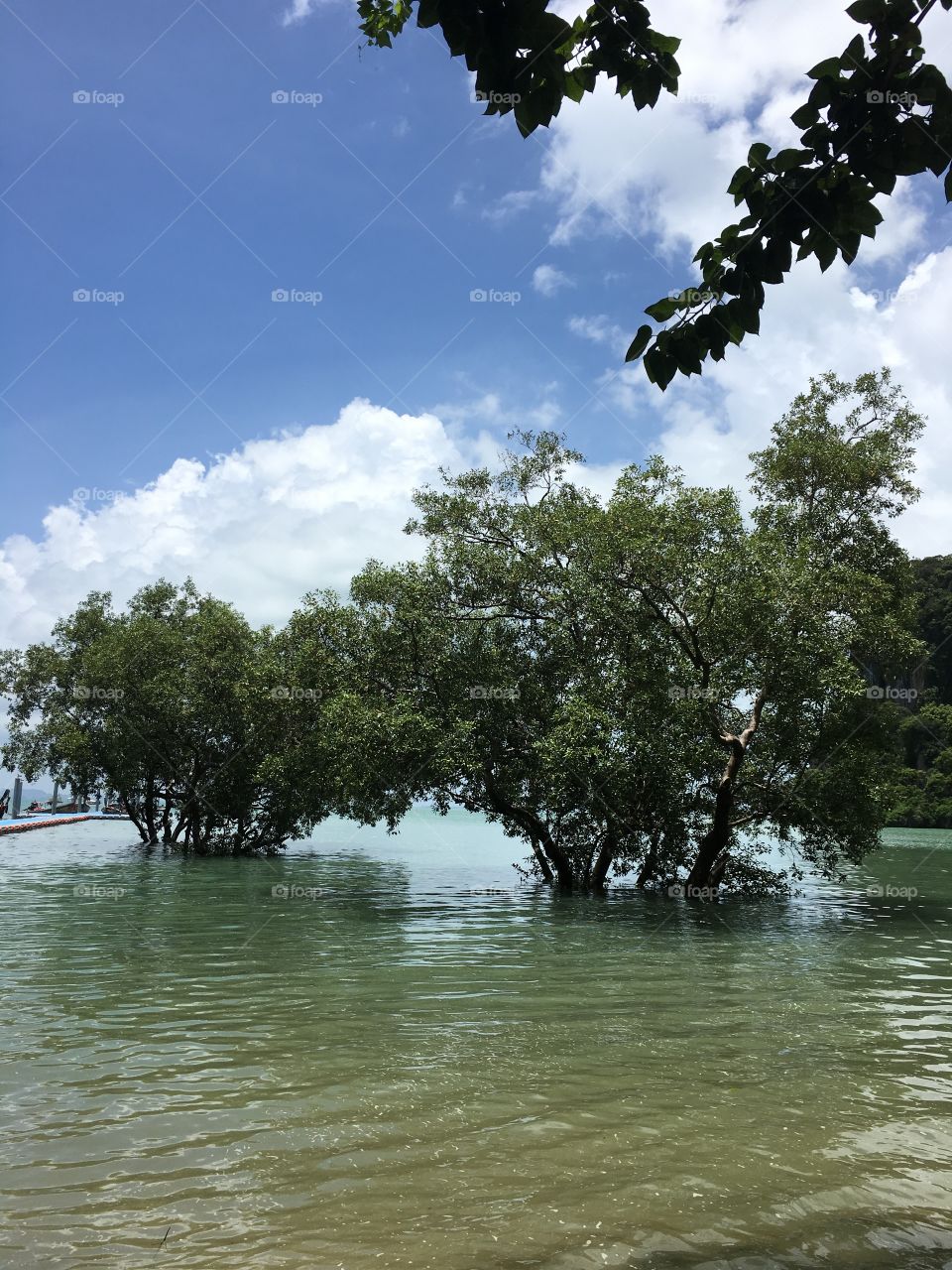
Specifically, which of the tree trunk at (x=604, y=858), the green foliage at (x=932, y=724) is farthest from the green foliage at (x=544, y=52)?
the green foliage at (x=932, y=724)

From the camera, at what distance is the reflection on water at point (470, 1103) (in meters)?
5.27

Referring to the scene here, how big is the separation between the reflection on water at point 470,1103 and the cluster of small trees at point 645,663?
26.6 feet

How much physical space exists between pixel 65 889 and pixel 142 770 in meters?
25.4

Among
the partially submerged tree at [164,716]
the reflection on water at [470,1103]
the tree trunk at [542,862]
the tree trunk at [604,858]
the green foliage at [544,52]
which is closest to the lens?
the green foliage at [544,52]

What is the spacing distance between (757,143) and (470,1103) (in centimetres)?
752

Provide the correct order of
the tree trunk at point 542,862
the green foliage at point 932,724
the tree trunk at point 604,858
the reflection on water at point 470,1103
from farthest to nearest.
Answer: the green foliage at point 932,724 < the tree trunk at point 542,862 < the tree trunk at point 604,858 < the reflection on water at point 470,1103

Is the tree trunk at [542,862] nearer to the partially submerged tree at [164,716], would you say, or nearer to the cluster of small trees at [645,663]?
the cluster of small trees at [645,663]

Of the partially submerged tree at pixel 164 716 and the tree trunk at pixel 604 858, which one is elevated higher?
the partially submerged tree at pixel 164 716

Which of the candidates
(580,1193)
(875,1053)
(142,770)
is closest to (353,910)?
(875,1053)

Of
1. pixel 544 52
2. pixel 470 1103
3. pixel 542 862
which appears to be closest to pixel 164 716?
pixel 542 862

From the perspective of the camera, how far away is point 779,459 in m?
29.6

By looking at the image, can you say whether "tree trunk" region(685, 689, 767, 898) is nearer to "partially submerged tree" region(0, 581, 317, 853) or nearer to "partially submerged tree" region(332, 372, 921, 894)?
"partially submerged tree" region(332, 372, 921, 894)

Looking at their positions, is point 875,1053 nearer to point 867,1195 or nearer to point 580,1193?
point 867,1195

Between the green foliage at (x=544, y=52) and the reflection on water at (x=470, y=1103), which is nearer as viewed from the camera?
the green foliage at (x=544, y=52)
